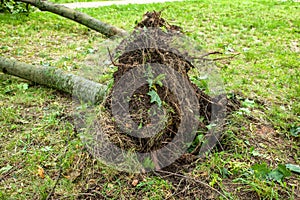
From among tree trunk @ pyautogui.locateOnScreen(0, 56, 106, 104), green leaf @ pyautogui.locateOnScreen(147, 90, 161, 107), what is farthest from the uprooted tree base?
tree trunk @ pyautogui.locateOnScreen(0, 56, 106, 104)

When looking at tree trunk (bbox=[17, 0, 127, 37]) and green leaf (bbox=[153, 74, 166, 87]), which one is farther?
tree trunk (bbox=[17, 0, 127, 37])

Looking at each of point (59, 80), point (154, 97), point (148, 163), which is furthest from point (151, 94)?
point (59, 80)

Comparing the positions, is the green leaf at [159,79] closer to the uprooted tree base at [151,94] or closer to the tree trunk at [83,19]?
the uprooted tree base at [151,94]

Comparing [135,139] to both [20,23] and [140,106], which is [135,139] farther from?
[20,23]

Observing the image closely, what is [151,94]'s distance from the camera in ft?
8.70

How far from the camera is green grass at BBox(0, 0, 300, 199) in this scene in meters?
2.39

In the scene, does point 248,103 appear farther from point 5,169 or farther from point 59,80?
point 5,169

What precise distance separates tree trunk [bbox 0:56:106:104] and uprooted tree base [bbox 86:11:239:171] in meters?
0.51

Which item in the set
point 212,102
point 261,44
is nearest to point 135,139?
point 212,102

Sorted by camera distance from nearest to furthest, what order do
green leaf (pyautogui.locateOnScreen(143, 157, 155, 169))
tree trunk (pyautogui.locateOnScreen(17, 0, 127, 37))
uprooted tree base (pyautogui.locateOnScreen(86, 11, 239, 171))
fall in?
green leaf (pyautogui.locateOnScreen(143, 157, 155, 169)) < uprooted tree base (pyautogui.locateOnScreen(86, 11, 239, 171)) < tree trunk (pyautogui.locateOnScreen(17, 0, 127, 37))

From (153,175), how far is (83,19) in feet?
14.5

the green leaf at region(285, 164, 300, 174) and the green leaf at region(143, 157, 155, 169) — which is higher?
the green leaf at region(285, 164, 300, 174)

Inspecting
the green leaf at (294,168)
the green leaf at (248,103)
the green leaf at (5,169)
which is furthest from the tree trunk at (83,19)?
the green leaf at (294,168)

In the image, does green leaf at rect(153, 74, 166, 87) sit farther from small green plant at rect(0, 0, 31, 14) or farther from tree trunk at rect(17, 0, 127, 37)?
small green plant at rect(0, 0, 31, 14)
